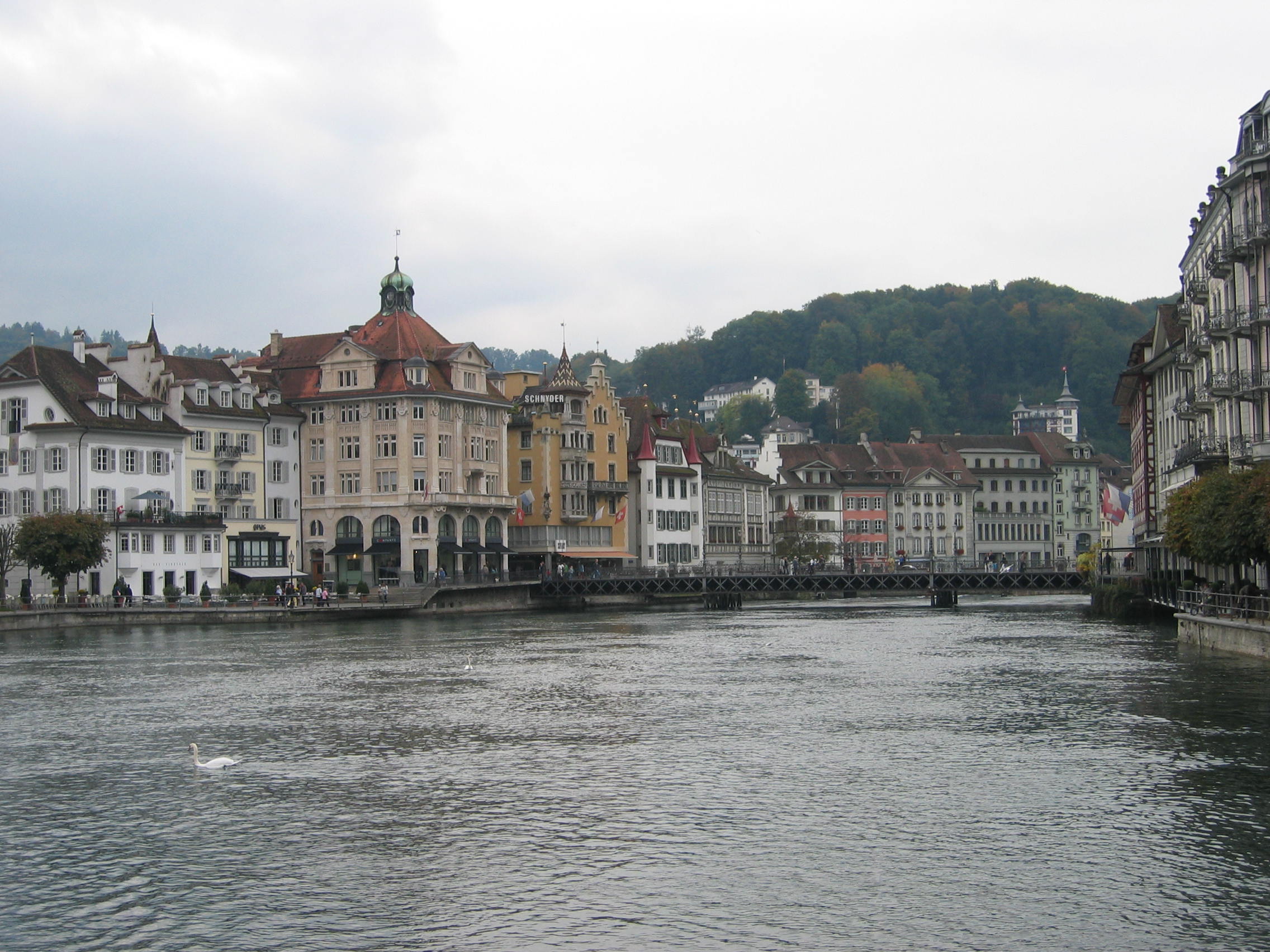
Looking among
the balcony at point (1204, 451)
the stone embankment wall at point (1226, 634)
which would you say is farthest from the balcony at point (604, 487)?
the stone embankment wall at point (1226, 634)

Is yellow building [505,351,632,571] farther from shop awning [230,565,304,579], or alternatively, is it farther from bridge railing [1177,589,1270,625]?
bridge railing [1177,589,1270,625]

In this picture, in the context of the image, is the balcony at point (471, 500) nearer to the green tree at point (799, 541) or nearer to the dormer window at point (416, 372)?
the dormer window at point (416, 372)

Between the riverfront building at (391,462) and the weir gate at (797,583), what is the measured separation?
7.64 m

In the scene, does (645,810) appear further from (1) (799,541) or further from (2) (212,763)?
(1) (799,541)

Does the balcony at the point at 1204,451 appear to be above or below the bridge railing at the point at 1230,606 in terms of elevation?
above

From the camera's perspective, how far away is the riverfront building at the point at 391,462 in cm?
11225

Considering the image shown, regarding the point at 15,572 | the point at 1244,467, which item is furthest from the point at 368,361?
the point at 1244,467

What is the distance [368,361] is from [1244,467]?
66.2 meters

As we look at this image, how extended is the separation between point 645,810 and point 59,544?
65296mm

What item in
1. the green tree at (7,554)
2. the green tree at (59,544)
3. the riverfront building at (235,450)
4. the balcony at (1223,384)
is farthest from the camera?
the riverfront building at (235,450)

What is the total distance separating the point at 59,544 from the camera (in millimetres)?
85438

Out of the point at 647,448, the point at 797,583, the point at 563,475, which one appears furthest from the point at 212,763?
the point at 647,448

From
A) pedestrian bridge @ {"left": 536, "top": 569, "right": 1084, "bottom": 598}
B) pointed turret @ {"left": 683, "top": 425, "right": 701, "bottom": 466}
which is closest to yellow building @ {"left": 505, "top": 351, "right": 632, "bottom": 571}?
pedestrian bridge @ {"left": 536, "top": 569, "right": 1084, "bottom": 598}

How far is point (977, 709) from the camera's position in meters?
41.8
